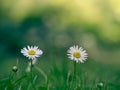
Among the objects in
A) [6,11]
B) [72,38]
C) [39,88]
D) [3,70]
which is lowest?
[39,88]

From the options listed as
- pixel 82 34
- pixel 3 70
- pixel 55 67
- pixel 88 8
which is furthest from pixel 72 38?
pixel 55 67

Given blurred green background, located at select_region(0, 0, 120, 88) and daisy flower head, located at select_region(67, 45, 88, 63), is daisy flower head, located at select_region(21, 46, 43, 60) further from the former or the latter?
blurred green background, located at select_region(0, 0, 120, 88)

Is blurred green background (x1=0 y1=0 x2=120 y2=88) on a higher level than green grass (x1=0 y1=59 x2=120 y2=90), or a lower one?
higher

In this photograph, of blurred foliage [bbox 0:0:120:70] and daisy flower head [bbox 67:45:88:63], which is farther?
blurred foliage [bbox 0:0:120:70]

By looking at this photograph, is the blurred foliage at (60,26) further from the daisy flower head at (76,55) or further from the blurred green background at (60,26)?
the daisy flower head at (76,55)

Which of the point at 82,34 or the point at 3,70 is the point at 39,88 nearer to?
the point at 3,70

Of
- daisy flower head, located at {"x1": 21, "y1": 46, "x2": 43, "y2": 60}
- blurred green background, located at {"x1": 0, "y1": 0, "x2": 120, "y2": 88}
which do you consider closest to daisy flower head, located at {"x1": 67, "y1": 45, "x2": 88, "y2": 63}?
daisy flower head, located at {"x1": 21, "y1": 46, "x2": 43, "y2": 60}

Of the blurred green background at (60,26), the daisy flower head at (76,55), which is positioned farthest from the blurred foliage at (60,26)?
the daisy flower head at (76,55)

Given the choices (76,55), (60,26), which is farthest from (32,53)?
(60,26)
